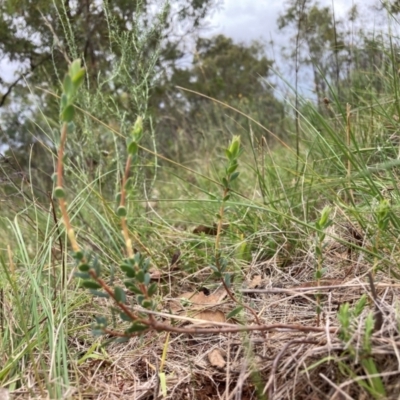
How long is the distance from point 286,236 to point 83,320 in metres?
0.63

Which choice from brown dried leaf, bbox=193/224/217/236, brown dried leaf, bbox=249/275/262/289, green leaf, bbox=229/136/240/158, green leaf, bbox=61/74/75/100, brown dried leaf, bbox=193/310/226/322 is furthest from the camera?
brown dried leaf, bbox=193/224/217/236

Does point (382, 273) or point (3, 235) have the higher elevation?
point (3, 235)

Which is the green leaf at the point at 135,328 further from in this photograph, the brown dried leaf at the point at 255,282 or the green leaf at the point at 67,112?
the brown dried leaf at the point at 255,282

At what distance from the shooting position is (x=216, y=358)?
875 millimetres

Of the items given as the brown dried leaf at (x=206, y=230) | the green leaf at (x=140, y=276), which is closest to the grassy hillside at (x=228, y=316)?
the green leaf at (x=140, y=276)

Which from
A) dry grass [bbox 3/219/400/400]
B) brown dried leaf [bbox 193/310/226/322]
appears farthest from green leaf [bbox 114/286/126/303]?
brown dried leaf [bbox 193/310/226/322]

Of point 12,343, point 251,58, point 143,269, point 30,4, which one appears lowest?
point 12,343

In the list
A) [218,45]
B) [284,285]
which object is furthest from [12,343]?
[218,45]

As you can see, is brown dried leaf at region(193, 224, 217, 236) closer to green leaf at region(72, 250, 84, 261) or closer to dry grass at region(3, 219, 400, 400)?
dry grass at region(3, 219, 400, 400)

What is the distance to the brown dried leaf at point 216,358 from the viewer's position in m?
0.85

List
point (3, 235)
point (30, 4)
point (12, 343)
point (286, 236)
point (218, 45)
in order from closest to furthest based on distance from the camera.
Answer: point (12, 343)
point (286, 236)
point (3, 235)
point (30, 4)
point (218, 45)

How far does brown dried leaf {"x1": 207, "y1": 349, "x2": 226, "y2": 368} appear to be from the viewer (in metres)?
0.85

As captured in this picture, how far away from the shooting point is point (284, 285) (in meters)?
1.14

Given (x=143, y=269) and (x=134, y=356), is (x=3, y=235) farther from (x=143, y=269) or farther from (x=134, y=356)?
(x=143, y=269)
